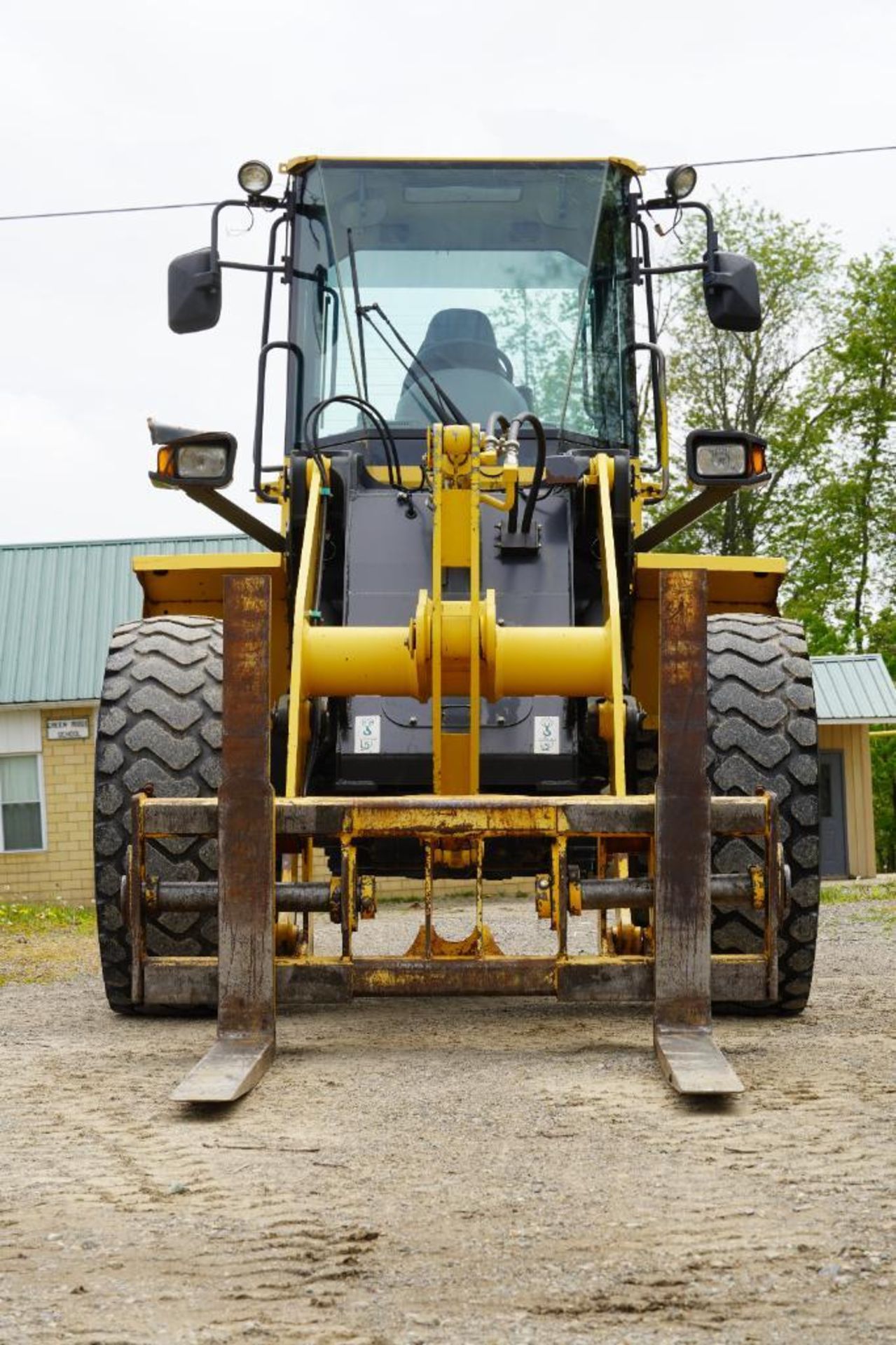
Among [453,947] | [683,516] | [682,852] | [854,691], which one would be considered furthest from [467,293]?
[854,691]

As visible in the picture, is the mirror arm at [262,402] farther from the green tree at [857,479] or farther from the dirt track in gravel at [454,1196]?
the green tree at [857,479]

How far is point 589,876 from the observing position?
855 centimetres

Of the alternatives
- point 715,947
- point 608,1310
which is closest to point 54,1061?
point 715,947

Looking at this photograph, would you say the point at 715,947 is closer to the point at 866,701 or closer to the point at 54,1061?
the point at 54,1061

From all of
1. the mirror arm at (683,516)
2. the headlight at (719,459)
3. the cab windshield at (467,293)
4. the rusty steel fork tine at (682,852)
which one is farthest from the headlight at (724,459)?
the rusty steel fork tine at (682,852)

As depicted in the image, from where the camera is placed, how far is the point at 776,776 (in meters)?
6.91

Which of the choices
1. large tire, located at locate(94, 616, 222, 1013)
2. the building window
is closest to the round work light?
large tire, located at locate(94, 616, 222, 1013)

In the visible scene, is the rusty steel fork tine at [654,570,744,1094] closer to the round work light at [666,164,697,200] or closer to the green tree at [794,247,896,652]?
the round work light at [666,164,697,200]

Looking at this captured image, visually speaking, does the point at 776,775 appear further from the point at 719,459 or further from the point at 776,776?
the point at 719,459

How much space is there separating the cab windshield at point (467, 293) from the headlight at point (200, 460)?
0.98 metres

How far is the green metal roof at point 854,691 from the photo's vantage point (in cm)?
2905

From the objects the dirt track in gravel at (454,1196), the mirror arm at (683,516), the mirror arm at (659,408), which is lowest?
the dirt track in gravel at (454,1196)

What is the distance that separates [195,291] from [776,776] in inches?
121

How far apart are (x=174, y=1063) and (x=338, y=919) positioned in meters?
0.72
